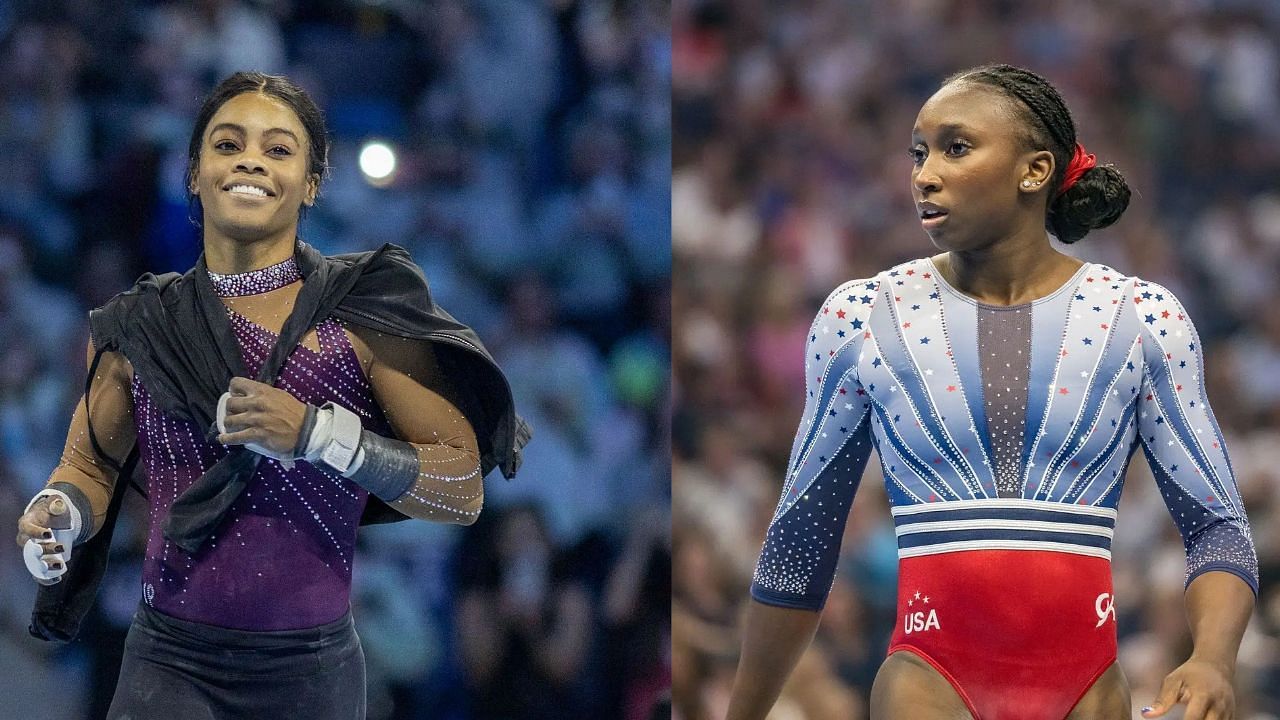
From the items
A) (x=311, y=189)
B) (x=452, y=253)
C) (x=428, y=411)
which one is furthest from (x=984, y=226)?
(x=452, y=253)

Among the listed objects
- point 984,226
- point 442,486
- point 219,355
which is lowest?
point 442,486

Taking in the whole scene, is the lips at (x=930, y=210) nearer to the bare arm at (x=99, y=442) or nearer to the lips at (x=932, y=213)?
the lips at (x=932, y=213)

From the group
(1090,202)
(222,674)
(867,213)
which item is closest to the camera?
(222,674)

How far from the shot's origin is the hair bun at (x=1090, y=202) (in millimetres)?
3020

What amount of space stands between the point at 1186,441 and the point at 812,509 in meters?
0.72

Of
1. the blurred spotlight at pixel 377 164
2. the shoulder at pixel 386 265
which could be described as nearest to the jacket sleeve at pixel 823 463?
the shoulder at pixel 386 265

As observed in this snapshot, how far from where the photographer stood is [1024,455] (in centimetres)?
285

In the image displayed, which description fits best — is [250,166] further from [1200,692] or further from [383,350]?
[1200,692]

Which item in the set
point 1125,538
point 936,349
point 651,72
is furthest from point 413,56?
point 1125,538

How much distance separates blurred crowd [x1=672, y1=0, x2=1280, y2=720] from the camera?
17.8 ft

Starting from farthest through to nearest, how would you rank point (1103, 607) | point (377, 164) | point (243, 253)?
point (377, 164), point (243, 253), point (1103, 607)

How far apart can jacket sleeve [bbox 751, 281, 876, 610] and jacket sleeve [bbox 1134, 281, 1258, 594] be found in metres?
0.53

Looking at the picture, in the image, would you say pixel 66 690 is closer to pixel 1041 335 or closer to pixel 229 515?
pixel 229 515

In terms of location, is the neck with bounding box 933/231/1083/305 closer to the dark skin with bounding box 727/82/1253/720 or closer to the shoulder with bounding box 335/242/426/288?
the dark skin with bounding box 727/82/1253/720
